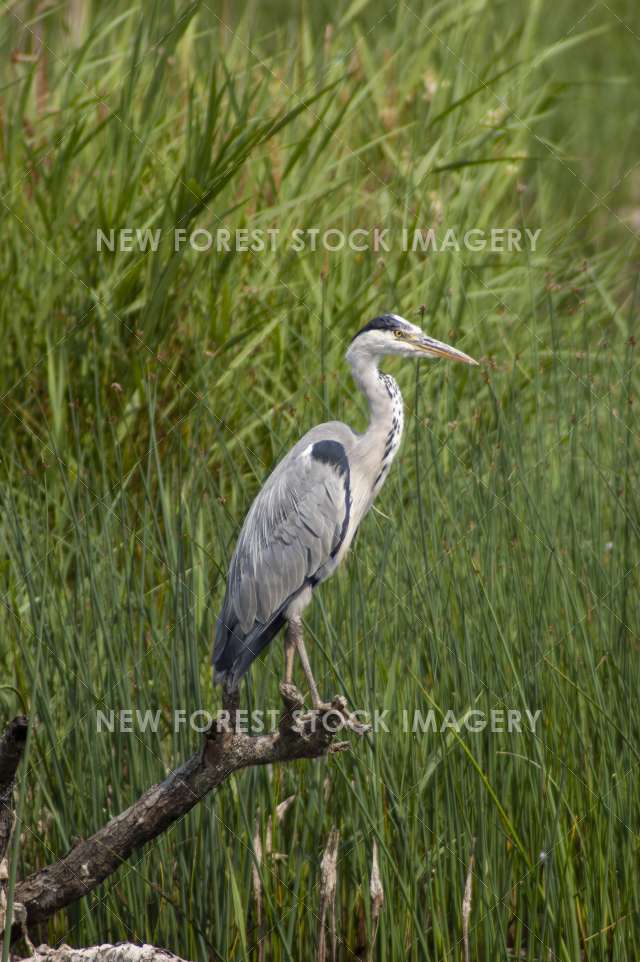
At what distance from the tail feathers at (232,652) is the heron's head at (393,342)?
613mm

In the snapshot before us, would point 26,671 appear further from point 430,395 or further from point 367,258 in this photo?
point 367,258

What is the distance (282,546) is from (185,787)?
0.70 meters

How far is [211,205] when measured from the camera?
16.6ft

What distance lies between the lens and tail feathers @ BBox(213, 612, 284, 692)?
2797 mm

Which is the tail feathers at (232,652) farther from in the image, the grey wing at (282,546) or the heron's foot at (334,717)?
the heron's foot at (334,717)

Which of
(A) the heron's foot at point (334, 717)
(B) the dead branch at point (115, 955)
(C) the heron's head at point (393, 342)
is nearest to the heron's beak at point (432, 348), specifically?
(C) the heron's head at point (393, 342)

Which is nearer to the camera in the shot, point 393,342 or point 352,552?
point 393,342

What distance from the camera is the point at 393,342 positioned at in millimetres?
2801

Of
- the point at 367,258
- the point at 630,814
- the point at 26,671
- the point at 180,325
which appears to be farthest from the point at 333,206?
the point at 630,814

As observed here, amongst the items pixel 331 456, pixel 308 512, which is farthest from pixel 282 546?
pixel 331 456

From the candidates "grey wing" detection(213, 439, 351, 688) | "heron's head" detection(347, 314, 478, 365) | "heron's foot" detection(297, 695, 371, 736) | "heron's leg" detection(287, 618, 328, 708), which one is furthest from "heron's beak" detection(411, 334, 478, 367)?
"heron's foot" detection(297, 695, 371, 736)

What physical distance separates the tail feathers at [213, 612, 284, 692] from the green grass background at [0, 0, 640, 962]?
0.33 ft

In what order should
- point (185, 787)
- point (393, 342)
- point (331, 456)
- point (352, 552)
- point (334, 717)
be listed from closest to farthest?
point (185, 787), point (334, 717), point (393, 342), point (331, 456), point (352, 552)

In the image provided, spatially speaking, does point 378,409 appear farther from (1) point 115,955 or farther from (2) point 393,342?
(1) point 115,955
